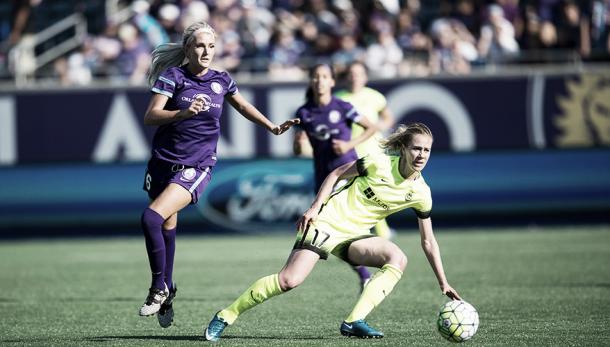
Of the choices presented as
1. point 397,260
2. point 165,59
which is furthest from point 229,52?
point 397,260

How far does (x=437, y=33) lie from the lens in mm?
18766

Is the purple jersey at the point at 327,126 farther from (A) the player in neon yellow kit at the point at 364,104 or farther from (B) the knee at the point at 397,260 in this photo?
(B) the knee at the point at 397,260

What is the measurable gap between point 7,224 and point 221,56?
4959mm

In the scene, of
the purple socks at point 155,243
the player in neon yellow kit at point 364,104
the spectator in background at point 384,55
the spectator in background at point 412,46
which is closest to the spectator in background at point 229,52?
the spectator in background at point 384,55

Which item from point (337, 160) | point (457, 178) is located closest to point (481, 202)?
point (457, 178)

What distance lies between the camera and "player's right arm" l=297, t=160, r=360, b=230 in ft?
22.3

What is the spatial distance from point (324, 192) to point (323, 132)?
3055 millimetres

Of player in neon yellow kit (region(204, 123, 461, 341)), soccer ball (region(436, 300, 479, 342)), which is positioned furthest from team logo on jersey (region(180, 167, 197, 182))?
soccer ball (region(436, 300, 479, 342))

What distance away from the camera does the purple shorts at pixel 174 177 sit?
763 centimetres

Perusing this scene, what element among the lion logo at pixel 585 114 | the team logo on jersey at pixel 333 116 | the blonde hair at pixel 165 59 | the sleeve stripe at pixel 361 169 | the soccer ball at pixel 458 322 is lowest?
the lion logo at pixel 585 114

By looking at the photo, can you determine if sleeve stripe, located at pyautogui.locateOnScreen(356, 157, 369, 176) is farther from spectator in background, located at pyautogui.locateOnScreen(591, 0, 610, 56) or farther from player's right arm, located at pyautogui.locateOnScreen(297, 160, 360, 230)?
spectator in background, located at pyautogui.locateOnScreen(591, 0, 610, 56)

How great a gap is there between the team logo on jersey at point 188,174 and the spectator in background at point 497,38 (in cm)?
1149

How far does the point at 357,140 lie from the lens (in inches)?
391

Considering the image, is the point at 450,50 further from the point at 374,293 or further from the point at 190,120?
the point at 374,293
